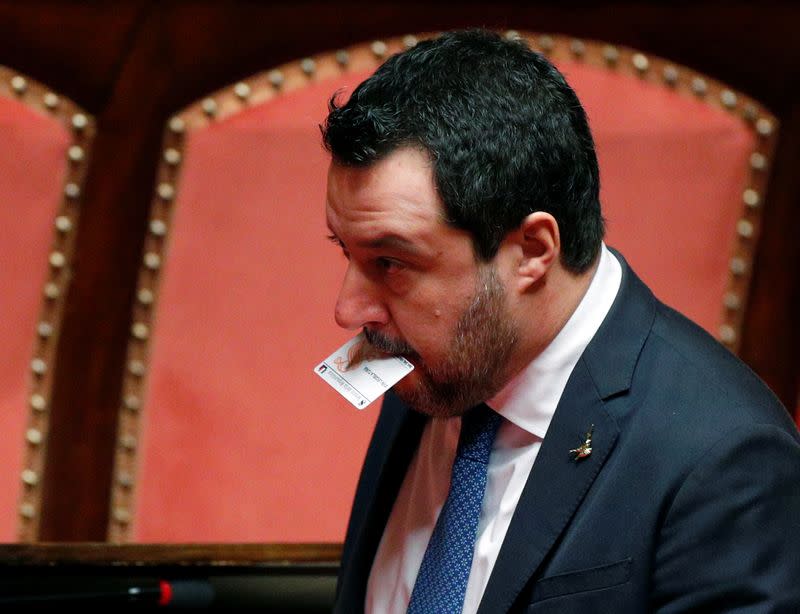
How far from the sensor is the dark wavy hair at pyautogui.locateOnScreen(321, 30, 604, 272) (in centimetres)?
125

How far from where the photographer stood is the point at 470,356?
4.33 feet

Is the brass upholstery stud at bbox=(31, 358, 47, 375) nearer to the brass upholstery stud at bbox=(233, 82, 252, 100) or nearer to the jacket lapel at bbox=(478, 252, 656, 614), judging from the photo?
the brass upholstery stud at bbox=(233, 82, 252, 100)

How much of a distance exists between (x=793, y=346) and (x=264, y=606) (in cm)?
94

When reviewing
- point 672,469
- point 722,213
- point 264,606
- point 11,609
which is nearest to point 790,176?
point 722,213

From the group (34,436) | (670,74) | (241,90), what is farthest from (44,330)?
(670,74)

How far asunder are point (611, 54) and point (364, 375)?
2.84ft

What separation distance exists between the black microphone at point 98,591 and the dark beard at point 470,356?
693mm

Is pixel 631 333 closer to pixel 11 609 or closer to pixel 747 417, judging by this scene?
pixel 747 417

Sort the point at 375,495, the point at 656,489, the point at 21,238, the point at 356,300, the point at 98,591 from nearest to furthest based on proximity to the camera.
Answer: the point at 656,489, the point at 356,300, the point at 375,495, the point at 98,591, the point at 21,238

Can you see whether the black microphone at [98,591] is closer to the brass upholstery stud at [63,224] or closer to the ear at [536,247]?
the brass upholstery stud at [63,224]

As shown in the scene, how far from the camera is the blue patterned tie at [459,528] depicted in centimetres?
135

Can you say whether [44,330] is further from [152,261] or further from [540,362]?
[540,362]

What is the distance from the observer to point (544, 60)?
4.34ft

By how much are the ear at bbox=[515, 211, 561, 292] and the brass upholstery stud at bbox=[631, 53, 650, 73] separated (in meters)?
0.76
